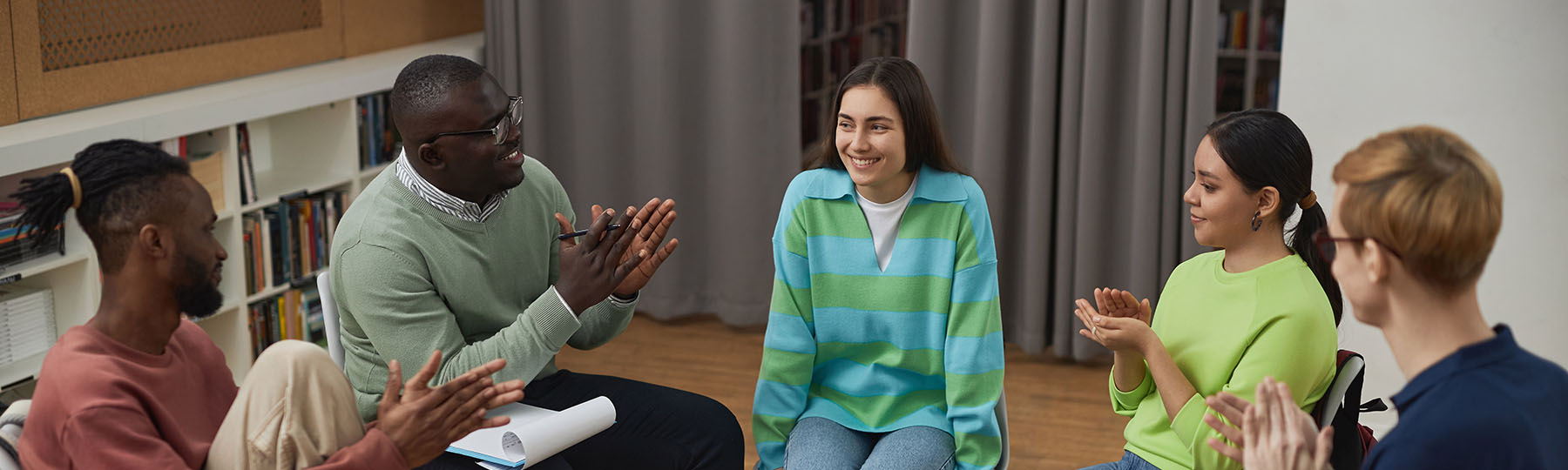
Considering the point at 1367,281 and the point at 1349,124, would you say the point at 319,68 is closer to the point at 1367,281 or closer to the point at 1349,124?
the point at 1349,124

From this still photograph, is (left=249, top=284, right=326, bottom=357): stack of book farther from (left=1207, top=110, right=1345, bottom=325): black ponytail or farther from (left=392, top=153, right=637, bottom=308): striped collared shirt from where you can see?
(left=1207, top=110, right=1345, bottom=325): black ponytail

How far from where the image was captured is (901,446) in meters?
2.07

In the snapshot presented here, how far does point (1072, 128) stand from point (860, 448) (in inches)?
70.2

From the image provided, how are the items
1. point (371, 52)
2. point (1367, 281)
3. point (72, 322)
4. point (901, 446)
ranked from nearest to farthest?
point (1367, 281) < point (901, 446) < point (72, 322) < point (371, 52)

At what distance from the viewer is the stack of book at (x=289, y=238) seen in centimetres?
346

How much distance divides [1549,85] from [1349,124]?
0.41 meters

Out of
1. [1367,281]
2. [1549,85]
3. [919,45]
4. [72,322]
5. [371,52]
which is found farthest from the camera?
[371,52]

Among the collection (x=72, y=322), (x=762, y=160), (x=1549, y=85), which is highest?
(x=1549, y=85)

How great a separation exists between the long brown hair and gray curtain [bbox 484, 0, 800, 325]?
6.05ft

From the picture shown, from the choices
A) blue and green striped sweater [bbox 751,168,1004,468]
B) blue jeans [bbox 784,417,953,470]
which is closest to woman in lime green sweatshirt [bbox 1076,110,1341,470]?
blue and green striped sweater [bbox 751,168,1004,468]

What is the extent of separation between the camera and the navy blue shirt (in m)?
1.31

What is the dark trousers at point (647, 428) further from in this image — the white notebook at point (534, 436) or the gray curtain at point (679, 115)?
the gray curtain at point (679, 115)

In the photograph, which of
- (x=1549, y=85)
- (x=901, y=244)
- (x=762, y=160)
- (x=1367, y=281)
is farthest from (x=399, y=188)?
(x=1549, y=85)

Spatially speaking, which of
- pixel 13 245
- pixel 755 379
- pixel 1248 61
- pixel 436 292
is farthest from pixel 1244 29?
pixel 13 245
